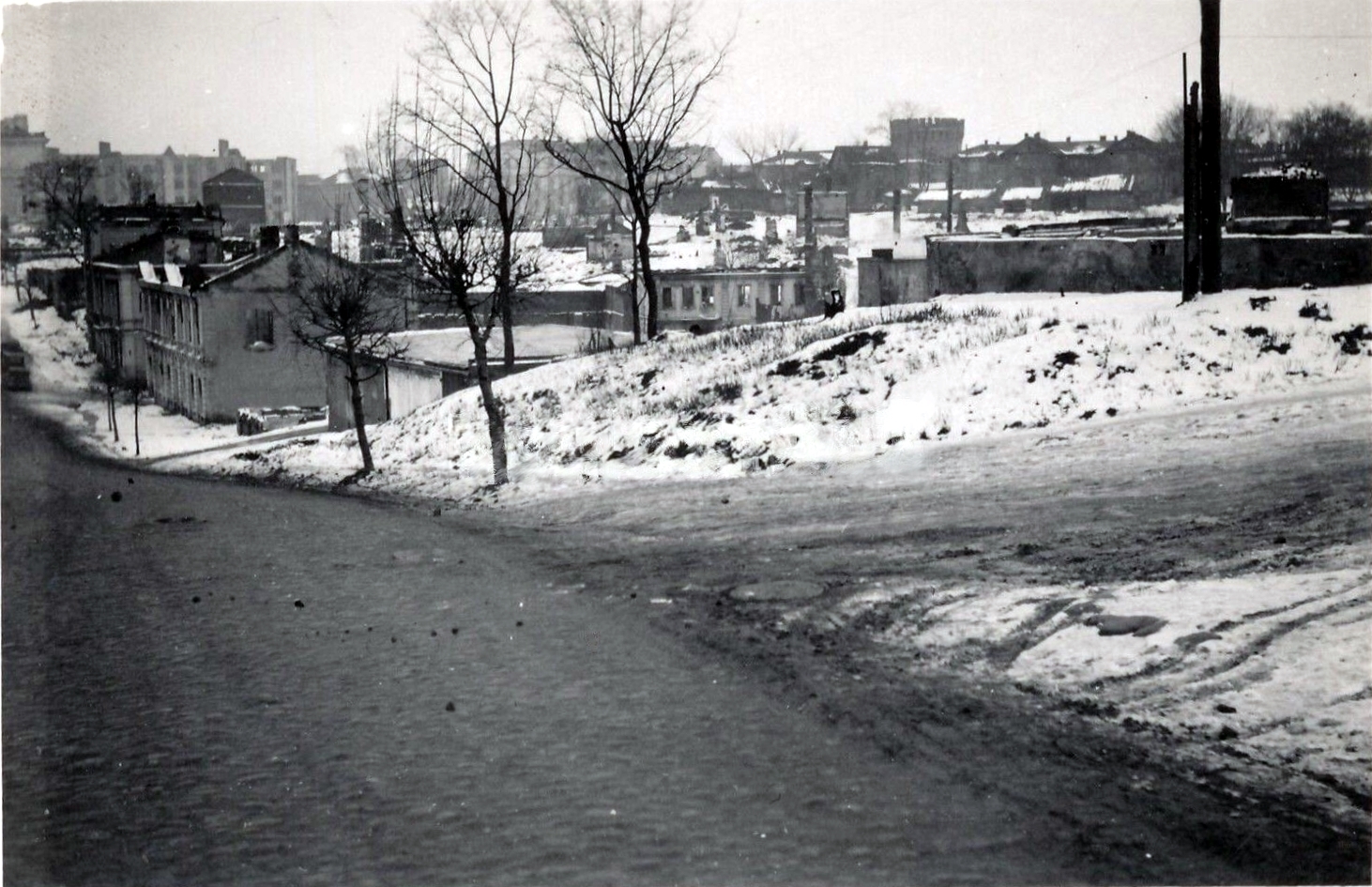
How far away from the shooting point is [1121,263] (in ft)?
89.3

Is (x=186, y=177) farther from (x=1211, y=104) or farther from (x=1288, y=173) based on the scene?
(x=1211, y=104)

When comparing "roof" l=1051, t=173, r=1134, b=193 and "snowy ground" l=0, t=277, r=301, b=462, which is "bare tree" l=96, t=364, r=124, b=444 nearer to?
"snowy ground" l=0, t=277, r=301, b=462

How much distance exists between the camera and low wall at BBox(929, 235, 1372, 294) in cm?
2420

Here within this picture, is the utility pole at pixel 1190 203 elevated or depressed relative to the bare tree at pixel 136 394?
elevated

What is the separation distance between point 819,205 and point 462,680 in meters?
67.7

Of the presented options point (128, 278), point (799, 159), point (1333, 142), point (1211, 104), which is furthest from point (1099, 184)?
point (1211, 104)

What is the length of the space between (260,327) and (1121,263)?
29214 mm

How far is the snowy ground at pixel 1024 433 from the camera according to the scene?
8.06m

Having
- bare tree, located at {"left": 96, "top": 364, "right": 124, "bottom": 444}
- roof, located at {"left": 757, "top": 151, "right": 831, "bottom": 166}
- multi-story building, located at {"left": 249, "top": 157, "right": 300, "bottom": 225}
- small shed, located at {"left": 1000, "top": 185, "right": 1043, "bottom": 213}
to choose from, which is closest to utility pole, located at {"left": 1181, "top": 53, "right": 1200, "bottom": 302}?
bare tree, located at {"left": 96, "top": 364, "right": 124, "bottom": 444}

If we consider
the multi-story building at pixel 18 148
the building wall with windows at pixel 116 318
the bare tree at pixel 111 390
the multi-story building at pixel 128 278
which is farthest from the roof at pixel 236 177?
the multi-story building at pixel 18 148

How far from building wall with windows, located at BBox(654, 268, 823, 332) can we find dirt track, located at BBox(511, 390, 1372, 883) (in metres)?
44.9

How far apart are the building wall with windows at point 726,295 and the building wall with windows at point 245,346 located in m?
21.3

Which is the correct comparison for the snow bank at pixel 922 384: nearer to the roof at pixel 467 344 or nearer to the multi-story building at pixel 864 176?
the roof at pixel 467 344

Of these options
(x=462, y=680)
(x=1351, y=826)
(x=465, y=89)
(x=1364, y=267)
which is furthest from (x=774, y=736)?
(x=465, y=89)
